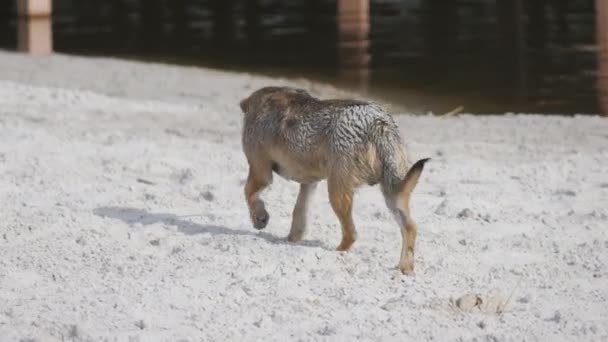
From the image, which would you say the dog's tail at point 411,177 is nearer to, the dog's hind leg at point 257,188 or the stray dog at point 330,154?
the stray dog at point 330,154

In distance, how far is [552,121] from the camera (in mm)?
11445

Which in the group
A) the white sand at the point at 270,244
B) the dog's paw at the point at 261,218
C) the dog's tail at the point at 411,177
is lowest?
the white sand at the point at 270,244

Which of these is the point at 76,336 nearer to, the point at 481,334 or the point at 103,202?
the point at 481,334

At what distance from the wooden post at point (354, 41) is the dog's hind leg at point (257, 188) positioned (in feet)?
26.6

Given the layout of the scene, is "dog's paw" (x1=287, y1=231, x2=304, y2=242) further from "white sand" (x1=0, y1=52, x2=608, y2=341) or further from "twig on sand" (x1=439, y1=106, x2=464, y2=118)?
"twig on sand" (x1=439, y1=106, x2=464, y2=118)

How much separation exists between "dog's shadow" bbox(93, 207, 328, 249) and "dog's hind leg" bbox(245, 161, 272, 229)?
124 millimetres

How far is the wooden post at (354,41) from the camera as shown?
1609cm

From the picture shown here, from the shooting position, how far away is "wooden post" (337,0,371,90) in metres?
16.1

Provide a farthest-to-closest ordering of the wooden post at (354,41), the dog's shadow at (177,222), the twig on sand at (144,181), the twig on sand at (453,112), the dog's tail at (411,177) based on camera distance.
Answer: the wooden post at (354,41), the twig on sand at (453,112), the twig on sand at (144,181), the dog's shadow at (177,222), the dog's tail at (411,177)

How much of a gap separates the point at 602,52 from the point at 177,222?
10752 millimetres

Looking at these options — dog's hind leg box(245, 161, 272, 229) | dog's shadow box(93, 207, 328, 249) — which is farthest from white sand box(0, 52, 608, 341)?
dog's hind leg box(245, 161, 272, 229)

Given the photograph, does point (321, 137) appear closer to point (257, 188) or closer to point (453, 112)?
point (257, 188)

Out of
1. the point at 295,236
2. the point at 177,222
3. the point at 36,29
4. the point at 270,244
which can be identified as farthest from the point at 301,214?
the point at 36,29

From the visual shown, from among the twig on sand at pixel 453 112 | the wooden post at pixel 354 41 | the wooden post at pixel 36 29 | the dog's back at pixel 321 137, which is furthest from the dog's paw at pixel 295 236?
the wooden post at pixel 36 29
